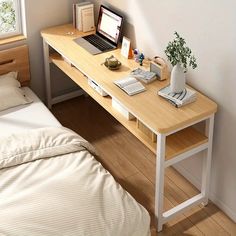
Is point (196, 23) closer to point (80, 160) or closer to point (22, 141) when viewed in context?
point (80, 160)

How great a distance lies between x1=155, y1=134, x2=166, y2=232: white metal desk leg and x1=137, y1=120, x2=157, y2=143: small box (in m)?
0.15

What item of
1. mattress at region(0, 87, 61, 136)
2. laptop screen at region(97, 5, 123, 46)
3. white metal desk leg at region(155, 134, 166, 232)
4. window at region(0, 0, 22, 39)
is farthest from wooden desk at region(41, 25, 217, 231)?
window at region(0, 0, 22, 39)

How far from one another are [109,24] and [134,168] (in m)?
1.09

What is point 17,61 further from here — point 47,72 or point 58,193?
point 58,193

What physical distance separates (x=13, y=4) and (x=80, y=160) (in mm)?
1555

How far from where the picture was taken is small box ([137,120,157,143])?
2.82 metres

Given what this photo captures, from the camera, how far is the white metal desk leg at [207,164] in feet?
9.36

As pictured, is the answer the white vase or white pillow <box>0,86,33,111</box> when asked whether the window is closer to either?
white pillow <box>0,86,33,111</box>

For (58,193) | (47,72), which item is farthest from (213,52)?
(47,72)

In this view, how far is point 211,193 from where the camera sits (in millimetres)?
3154

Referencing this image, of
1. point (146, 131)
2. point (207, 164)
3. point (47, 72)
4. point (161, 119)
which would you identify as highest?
point (161, 119)

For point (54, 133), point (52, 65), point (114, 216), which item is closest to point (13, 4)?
point (52, 65)

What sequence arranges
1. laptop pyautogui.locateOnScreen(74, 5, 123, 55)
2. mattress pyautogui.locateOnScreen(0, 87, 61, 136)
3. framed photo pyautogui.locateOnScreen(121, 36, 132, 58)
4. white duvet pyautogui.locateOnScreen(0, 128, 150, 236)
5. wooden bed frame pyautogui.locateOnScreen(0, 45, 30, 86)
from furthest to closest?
wooden bed frame pyautogui.locateOnScreen(0, 45, 30, 86), laptop pyautogui.locateOnScreen(74, 5, 123, 55), framed photo pyautogui.locateOnScreen(121, 36, 132, 58), mattress pyautogui.locateOnScreen(0, 87, 61, 136), white duvet pyautogui.locateOnScreen(0, 128, 150, 236)

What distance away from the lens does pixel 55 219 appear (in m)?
2.46
